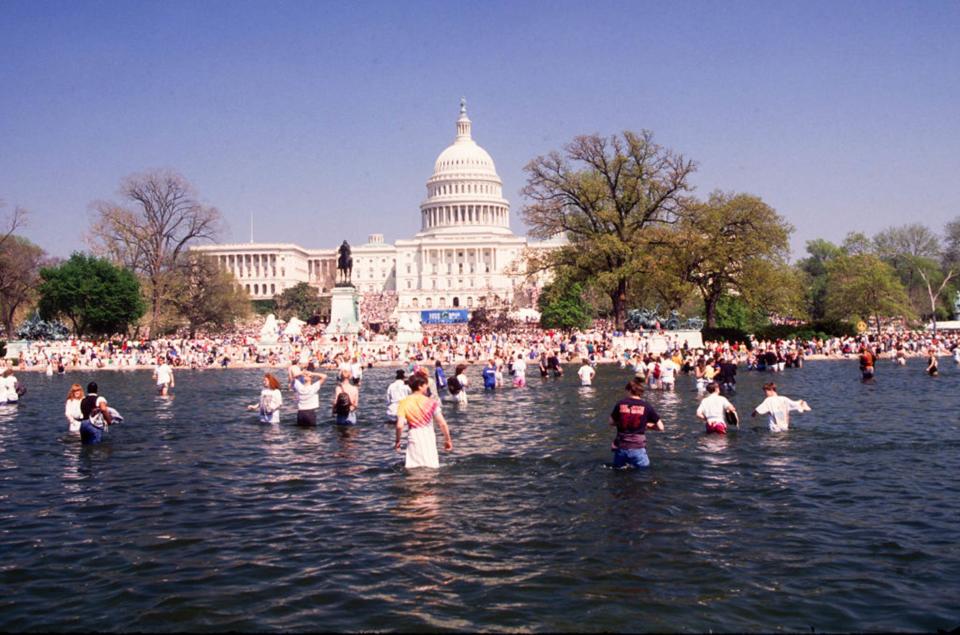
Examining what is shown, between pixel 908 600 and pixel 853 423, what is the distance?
Answer: 11.3 meters

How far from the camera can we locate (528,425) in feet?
57.3

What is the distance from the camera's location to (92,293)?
62969mm

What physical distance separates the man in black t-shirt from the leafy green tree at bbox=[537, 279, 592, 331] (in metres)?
57.7

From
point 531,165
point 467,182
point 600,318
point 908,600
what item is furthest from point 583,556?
point 467,182

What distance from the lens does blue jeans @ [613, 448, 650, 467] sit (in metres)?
11.6

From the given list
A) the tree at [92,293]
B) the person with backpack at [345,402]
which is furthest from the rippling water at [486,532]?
the tree at [92,293]

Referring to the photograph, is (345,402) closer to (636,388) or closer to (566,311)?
(636,388)

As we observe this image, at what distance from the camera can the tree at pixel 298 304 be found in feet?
377

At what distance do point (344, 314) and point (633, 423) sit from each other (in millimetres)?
51468

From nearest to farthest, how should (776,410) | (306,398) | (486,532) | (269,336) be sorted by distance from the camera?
(486,532)
(776,410)
(306,398)
(269,336)

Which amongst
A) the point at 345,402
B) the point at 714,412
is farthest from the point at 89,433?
the point at 714,412

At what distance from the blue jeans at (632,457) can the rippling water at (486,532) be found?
20 cm

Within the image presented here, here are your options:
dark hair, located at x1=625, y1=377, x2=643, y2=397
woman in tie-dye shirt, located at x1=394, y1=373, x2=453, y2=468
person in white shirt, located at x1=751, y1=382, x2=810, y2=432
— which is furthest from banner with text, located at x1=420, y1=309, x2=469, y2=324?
dark hair, located at x1=625, y1=377, x2=643, y2=397

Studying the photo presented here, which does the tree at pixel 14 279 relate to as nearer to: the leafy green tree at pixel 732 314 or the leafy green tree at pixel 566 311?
the leafy green tree at pixel 566 311
